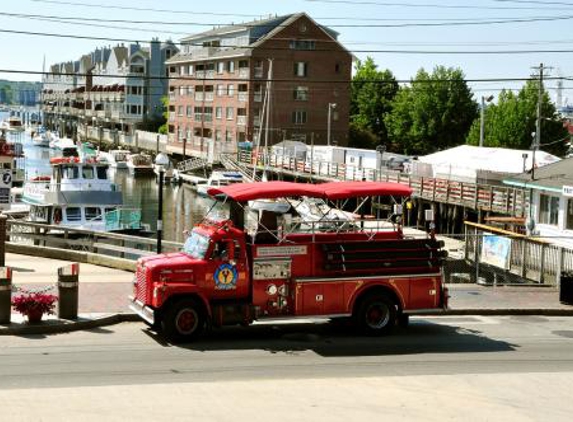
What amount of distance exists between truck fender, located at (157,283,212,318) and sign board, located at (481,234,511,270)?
45.6 ft

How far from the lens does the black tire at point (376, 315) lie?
18.8 metres

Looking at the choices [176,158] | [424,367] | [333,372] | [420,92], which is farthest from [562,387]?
[176,158]

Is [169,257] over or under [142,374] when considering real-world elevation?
over

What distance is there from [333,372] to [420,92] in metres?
97.3

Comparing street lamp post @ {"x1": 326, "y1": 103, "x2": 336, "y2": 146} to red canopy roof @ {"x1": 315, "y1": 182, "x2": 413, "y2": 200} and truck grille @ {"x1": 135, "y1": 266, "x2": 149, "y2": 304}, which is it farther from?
truck grille @ {"x1": 135, "y1": 266, "x2": 149, "y2": 304}

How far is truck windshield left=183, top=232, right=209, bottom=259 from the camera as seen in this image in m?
18.0

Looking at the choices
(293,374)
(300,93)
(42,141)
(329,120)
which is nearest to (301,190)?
(293,374)

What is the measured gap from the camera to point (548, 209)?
112ft

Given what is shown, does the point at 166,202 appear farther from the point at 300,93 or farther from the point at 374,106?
the point at 374,106

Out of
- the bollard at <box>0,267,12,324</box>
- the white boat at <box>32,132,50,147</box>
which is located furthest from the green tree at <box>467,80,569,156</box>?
the white boat at <box>32,132,50,147</box>

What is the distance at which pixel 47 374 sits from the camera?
14.6m

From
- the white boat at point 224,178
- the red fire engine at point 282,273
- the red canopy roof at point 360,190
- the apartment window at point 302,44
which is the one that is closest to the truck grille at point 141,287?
the red fire engine at point 282,273

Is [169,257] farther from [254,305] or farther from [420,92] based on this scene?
[420,92]

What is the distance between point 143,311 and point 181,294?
994 millimetres
